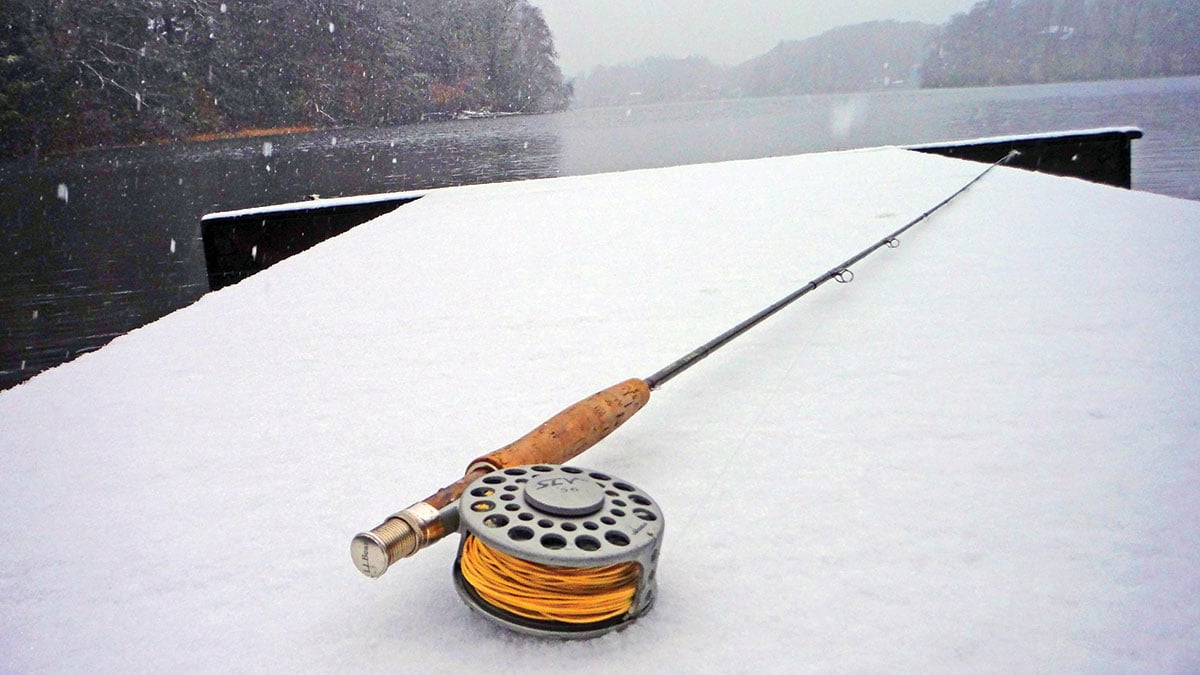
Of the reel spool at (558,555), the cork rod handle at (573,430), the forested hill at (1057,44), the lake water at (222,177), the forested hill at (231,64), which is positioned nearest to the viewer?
the reel spool at (558,555)

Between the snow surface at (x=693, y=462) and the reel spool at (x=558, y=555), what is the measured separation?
0.13ft

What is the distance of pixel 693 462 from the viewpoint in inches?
50.0

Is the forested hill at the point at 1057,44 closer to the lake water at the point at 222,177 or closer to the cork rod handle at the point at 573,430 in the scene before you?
the lake water at the point at 222,177

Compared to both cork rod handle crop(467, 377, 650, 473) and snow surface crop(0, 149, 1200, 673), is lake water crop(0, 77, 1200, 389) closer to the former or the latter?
snow surface crop(0, 149, 1200, 673)

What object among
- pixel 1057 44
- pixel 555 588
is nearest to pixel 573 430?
pixel 555 588

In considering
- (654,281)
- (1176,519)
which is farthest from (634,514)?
(654,281)

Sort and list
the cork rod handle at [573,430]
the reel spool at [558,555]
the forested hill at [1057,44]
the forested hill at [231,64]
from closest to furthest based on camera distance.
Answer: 1. the reel spool at [558,555]
2. the cork rod handle at [573,430]
3. the forested hill at [231,64]
4. the forested hill at [1057,44]

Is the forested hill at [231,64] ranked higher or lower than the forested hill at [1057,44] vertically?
lower

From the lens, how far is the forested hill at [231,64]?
32438 mm

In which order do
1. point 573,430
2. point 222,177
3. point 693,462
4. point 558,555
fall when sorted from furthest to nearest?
point 222,177
point 693,462
point 573,430
point 558,555

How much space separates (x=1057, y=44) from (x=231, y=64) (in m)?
115

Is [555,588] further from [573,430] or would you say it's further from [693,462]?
[693,462]

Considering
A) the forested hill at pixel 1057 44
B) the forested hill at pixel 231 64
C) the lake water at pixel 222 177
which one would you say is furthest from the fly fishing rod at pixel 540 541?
the forested hill at pixel 1057 44

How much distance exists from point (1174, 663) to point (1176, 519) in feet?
0.99
